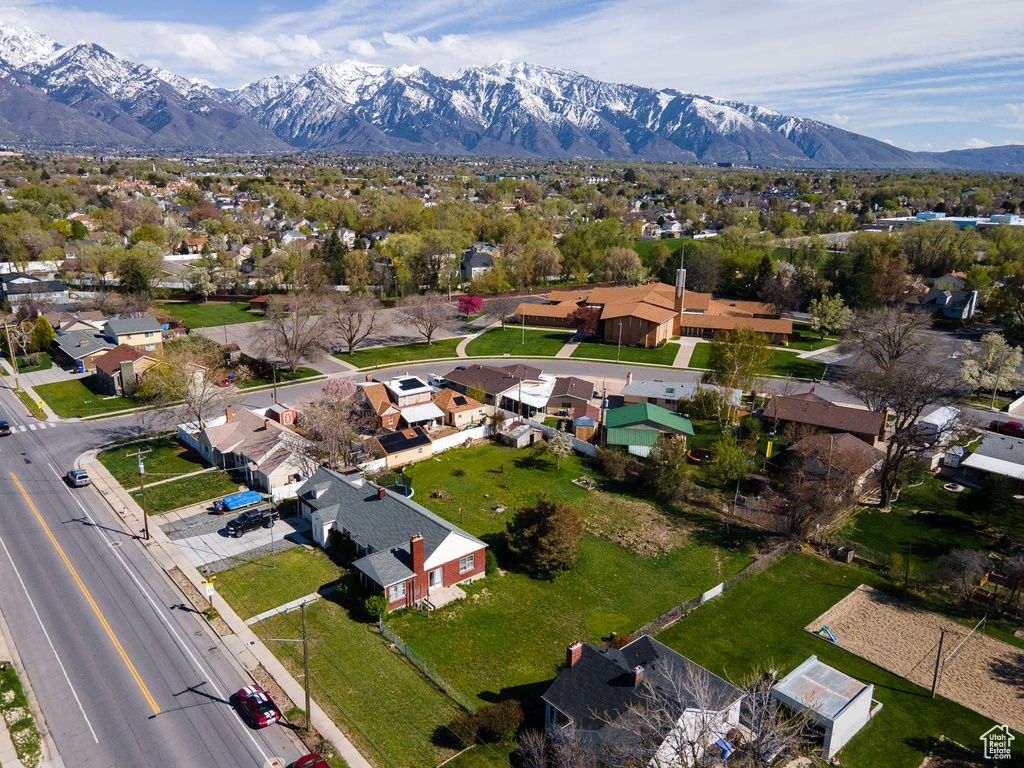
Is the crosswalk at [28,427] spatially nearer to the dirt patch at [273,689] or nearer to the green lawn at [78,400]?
the green lawn at [78,400]

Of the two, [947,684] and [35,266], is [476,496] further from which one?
[35,266]

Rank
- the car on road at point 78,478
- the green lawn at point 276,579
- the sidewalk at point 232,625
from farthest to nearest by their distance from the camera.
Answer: the car on road at point 78,478 → the green lawn at point 276,579 → the sidewalk at point 232,625

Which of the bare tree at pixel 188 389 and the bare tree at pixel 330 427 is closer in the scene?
the bare tree at pixel 330 427


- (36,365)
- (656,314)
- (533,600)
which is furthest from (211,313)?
(533,600)

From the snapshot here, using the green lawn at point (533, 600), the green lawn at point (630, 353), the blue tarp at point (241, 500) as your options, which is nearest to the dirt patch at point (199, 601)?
the blue tarp at point (241, 500)

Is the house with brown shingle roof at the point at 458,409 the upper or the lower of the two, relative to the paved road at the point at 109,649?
upper

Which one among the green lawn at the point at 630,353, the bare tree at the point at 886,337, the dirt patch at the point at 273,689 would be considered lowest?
the dirt patch at the point at 273,689

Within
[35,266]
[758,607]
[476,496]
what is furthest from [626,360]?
[35,266]

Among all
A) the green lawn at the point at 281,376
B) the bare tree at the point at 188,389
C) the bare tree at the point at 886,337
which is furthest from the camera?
the green lawn at the point at 281,376
